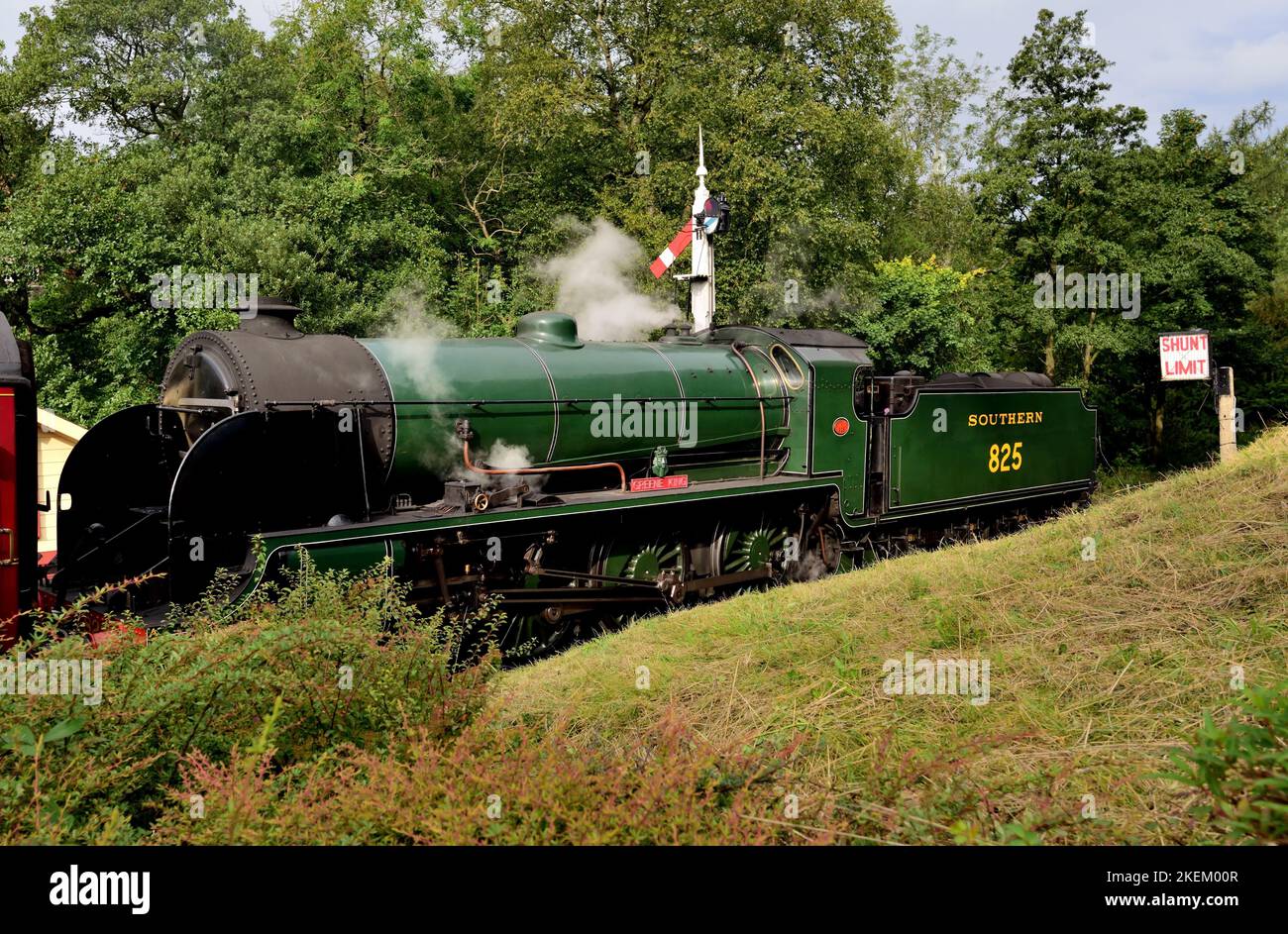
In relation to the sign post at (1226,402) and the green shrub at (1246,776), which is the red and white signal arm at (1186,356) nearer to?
the sign post at (1226,402)

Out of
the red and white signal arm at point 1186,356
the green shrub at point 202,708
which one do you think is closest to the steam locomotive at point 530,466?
the green shrub at point 202,708

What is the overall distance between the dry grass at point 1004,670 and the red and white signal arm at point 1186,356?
17.8 ft

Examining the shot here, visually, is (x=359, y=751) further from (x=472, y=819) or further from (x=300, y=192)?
(x=300, y=192)

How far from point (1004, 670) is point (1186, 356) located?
32.9ft

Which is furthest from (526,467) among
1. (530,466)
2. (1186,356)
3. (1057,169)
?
(1057,169)

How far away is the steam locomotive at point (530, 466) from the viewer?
6.52m

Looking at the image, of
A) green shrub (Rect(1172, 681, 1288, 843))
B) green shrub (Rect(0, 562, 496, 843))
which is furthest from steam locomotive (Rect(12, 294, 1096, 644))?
green shrub (Rect(1172, 681, 1288, 843))

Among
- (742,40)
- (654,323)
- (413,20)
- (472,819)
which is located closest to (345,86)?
(413,20)

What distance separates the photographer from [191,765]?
3.91 metres

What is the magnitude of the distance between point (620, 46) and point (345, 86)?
664 cm

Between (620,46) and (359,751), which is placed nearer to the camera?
(359,751)

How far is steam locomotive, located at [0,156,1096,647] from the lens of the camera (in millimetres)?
6523

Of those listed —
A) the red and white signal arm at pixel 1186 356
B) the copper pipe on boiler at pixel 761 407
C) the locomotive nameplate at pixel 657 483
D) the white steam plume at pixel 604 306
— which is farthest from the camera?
the red and white signal arm at pixel 1186 356
